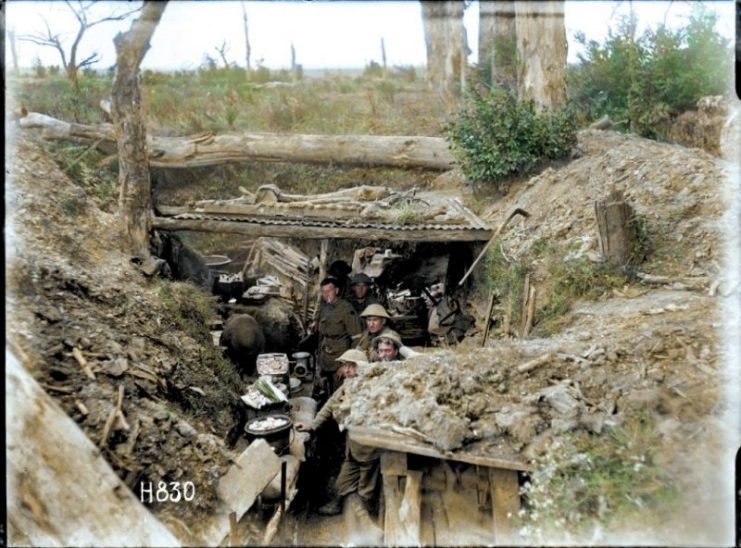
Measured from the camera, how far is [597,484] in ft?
10.3

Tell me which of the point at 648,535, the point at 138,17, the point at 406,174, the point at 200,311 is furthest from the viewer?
the point at 406,174

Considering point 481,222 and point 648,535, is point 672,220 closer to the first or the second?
point 481,222

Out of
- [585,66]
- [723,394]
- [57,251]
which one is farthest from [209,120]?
[723,394]

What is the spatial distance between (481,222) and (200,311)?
337 centimetres

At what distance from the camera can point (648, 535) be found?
2.90m

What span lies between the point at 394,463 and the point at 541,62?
622 cm

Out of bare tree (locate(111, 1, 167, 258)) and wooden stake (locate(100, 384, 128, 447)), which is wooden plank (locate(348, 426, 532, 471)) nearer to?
wooden stake (locate(100, 384, 128, 447))

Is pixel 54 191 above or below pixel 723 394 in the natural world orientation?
above

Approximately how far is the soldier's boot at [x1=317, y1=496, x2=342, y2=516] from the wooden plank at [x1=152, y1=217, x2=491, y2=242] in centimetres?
311

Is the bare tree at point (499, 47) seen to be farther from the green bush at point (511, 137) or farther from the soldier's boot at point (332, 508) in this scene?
the soldier's boot at point (332, 508)

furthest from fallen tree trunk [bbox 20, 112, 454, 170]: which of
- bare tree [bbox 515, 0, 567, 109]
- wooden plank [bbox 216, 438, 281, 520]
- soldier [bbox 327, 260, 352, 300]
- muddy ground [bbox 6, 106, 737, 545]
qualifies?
wooden plank [bbox 216, 438, 281, 520]

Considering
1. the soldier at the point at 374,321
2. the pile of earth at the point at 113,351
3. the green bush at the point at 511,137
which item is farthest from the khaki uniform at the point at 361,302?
the green bush at the point at 511,137

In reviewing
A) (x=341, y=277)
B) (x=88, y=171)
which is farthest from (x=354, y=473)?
(x=88, y=171)

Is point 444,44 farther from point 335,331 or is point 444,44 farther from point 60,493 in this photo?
point 60,493
